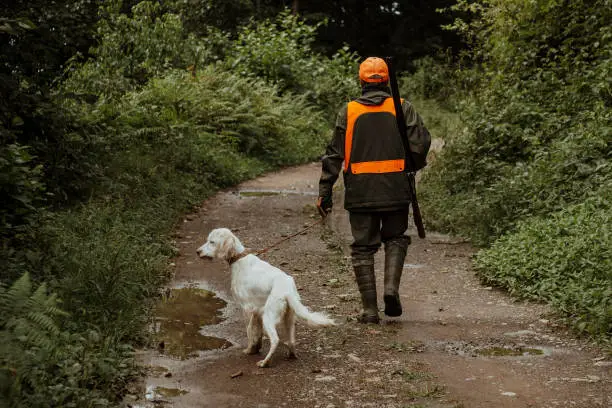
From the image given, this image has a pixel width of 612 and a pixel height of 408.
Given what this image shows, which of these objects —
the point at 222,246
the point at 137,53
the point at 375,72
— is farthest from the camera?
the point at 137,53

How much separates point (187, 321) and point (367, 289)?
1.73m

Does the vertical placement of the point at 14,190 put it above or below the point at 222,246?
above

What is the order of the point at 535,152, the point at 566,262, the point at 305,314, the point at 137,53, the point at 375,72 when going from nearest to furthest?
the point at 305,314 → the point at 375,72 → the point at 566,262 → the point at 535,152 → the point at 137,53

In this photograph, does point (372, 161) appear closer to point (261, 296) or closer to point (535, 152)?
point (261, 296)

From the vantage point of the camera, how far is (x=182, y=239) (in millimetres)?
10922

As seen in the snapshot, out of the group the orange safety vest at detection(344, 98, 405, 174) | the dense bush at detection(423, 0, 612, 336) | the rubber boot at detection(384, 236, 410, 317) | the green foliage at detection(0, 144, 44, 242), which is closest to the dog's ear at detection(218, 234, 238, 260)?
the orange safety vest at detection(344, 98, 405, 174)

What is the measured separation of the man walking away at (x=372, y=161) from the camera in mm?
6848

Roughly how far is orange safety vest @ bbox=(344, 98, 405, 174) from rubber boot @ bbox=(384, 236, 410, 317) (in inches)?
27.9

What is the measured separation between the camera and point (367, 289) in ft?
22.9

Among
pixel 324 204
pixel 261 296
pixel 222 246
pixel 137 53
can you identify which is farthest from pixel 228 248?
pixel 137 53

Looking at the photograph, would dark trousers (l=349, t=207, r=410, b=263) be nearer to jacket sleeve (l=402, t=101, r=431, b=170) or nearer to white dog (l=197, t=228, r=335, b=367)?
jacket sleeve (l=402, t=101, r=431, b=170)

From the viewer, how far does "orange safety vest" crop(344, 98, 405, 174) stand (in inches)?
270

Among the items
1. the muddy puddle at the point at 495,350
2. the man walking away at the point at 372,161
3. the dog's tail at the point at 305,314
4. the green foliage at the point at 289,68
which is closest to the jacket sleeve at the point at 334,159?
the man walking away at the point at 372,161

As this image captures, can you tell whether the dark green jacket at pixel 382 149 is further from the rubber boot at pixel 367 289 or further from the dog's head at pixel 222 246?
the dog's head at pixel 222 246
